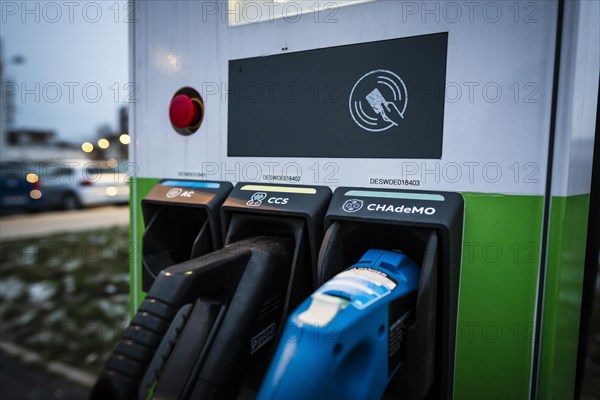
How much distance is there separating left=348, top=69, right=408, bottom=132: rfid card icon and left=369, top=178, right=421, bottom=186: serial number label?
0.13 meters

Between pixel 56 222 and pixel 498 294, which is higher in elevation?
pixel 498 294

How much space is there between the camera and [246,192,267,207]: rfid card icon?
1.29 meters

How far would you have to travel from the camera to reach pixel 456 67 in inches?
43.0

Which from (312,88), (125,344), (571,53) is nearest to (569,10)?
(571,53)

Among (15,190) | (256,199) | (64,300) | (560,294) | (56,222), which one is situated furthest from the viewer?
(56,222)

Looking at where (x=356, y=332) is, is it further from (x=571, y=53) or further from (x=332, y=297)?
(x=571, y=53)

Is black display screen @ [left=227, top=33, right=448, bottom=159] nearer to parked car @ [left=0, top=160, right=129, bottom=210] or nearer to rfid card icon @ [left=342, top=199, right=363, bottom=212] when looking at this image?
rfid card icon @ [left=342, top=199, right=363, bottom=212]

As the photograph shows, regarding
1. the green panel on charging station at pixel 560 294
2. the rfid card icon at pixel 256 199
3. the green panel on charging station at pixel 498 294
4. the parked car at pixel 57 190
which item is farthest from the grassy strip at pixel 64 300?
the green panel on charging station at pixel 560 294

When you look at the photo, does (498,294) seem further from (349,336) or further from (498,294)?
(349,336)

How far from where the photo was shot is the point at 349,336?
2.74 ft

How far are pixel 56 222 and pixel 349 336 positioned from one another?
409 inches

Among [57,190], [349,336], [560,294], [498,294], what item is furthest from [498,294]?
[57,190]

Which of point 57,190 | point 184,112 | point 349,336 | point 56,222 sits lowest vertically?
point 56,222

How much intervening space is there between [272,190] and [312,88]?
0.32m
